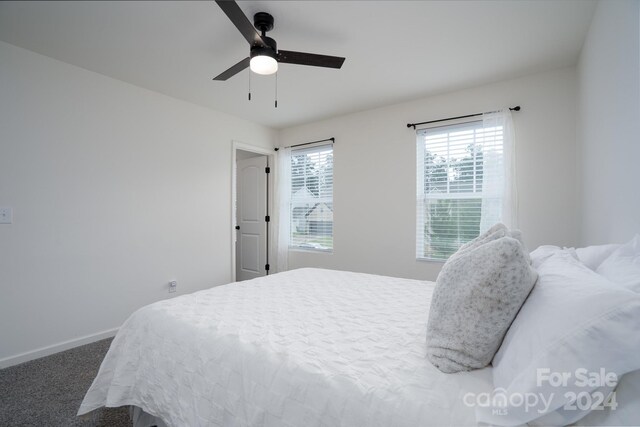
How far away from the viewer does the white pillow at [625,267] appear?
2.70ft

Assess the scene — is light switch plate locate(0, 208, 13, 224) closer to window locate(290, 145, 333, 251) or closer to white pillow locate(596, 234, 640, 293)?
window locate(290, 145, 333, 251)

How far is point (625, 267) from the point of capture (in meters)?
0.96

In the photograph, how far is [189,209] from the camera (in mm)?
3426

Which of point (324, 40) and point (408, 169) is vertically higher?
point (324, 40)

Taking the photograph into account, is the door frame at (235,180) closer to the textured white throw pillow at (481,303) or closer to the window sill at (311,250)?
the window sill at (311,250)

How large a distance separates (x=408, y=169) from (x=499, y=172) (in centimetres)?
89

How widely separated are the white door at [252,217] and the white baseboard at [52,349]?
2.12 meters

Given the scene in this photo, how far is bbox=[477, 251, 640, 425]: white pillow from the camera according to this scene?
0.63m

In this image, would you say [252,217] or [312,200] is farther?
[252,217]

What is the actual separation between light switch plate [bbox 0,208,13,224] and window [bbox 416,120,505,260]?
358 cm

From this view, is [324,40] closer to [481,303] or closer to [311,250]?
[481,303]

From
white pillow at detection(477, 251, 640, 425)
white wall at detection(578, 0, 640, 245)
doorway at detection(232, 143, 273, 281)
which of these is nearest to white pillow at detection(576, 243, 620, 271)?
white wall at detection(578, 0, 640, 245)

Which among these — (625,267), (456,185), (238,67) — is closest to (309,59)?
(238,67)

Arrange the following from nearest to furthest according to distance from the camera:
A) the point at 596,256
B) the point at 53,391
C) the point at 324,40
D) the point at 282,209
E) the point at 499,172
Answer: the point at 596,256 < the point at 53,391 < the point at 324,40 < the point at 499,172 < the point at 282,209
